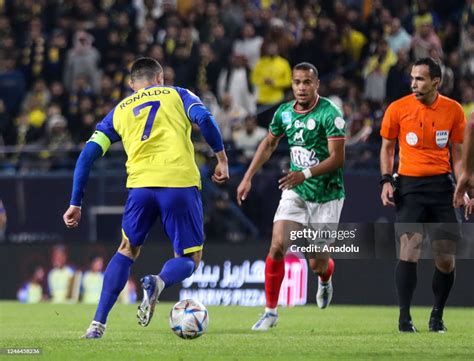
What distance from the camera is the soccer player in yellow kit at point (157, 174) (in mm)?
10258

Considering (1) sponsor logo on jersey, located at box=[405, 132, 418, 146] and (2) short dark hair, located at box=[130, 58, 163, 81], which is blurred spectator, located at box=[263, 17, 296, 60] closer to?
(1) sponsor logo on jersey, located at box=[405, 132, 418, 146]

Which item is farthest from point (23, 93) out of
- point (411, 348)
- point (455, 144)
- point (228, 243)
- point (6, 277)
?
point (411, 348)

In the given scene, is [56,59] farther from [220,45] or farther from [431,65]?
[431,65]

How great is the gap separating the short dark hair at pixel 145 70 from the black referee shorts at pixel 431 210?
273 centimetres

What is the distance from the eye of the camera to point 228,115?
20.1m

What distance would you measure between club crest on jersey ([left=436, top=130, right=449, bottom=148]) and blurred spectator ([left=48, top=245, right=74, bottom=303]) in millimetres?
8206

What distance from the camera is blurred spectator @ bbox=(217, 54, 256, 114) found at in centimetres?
2083

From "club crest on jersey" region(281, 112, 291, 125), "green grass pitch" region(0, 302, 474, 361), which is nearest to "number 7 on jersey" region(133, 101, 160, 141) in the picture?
"green grass pitch" region(0, 302, 474, 361)

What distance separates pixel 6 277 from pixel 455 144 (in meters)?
9.02

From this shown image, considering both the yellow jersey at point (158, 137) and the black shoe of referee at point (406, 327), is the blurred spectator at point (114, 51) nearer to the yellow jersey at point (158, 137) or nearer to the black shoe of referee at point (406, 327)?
the black shoe of referee at point (406, 327)

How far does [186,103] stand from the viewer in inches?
409

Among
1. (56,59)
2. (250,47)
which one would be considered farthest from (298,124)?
(56,59)

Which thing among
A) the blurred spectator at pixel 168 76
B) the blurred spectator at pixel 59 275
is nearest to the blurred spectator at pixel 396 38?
the blurred spectator at pixel 168 76

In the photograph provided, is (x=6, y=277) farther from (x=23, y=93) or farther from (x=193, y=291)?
(x=23, y=93)
